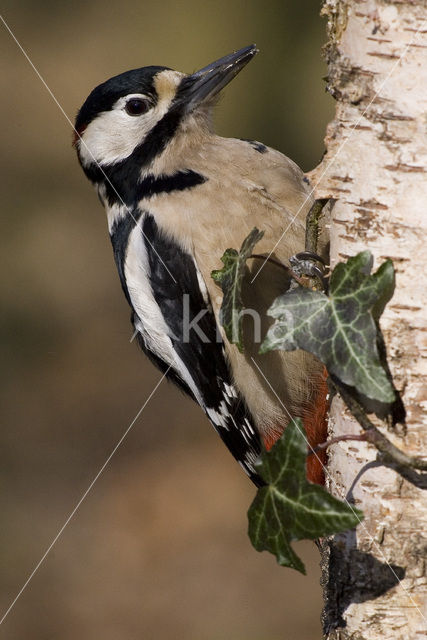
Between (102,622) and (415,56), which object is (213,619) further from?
(415,56)

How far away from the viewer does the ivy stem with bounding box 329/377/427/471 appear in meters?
1.41

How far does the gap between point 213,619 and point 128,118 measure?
2.89 metres

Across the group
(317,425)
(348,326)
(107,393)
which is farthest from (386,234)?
(107,393)

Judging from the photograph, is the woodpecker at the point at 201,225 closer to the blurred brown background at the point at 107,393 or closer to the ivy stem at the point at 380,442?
the ivy stem at the point at 380,442

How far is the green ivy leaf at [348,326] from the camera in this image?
4.36 feet

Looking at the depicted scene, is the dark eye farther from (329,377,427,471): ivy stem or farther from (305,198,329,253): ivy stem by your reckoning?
(329,377,427,471): ivy stem

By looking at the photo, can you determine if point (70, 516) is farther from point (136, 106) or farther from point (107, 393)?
point (136, 106)

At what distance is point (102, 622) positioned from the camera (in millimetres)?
4309

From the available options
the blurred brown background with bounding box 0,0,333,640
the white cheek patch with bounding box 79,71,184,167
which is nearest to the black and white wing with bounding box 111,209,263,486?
the white cheek patch with bounding box 79,71,184,167

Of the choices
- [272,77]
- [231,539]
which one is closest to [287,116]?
[272,77]

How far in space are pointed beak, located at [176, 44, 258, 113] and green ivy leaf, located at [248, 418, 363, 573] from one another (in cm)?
134

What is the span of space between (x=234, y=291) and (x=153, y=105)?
1.08m

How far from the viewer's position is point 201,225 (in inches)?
84.2

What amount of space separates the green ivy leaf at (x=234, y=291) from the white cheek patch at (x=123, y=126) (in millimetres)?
946
